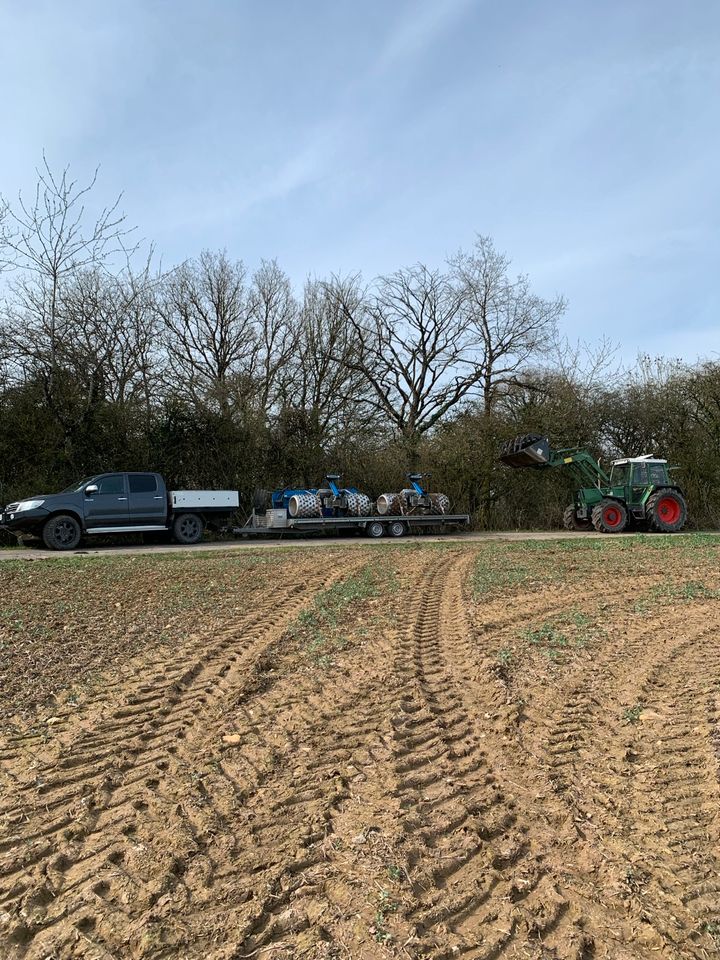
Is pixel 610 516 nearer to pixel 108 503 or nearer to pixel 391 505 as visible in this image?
pixel 391 505

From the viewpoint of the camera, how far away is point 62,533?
52.1 ft

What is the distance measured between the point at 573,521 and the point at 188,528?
13.1 metres

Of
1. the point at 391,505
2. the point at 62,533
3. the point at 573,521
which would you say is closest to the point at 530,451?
the point at 573,521

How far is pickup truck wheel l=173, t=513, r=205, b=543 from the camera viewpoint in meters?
17.9

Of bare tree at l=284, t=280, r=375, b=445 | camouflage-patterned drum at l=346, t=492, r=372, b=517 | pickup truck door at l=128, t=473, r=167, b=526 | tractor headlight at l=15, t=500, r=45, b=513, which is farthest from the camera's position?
bare tree at l=284, t=280, r=375, b=445

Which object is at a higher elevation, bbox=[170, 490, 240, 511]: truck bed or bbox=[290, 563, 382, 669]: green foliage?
bbox=[170, 490, 240, 511]: truck bed

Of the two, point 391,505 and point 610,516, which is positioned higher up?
point 391,505

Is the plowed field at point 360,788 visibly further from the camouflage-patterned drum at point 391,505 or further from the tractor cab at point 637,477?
the tractor cab at point 637,477

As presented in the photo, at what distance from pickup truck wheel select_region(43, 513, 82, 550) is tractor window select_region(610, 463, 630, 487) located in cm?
1652

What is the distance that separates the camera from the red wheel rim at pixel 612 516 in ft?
69.0

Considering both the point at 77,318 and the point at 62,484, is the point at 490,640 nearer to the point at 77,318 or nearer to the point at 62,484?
the point at 62,484

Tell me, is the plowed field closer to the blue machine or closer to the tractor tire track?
the tractor tire track

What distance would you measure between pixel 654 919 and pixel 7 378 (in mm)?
20750

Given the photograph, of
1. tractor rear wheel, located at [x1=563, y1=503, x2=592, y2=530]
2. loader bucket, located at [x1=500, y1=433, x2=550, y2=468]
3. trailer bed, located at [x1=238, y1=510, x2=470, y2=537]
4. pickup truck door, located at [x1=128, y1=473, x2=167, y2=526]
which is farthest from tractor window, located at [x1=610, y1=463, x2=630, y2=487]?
pickup truck door, located at [x1=128, y1=473, x2=167, y2=526]
